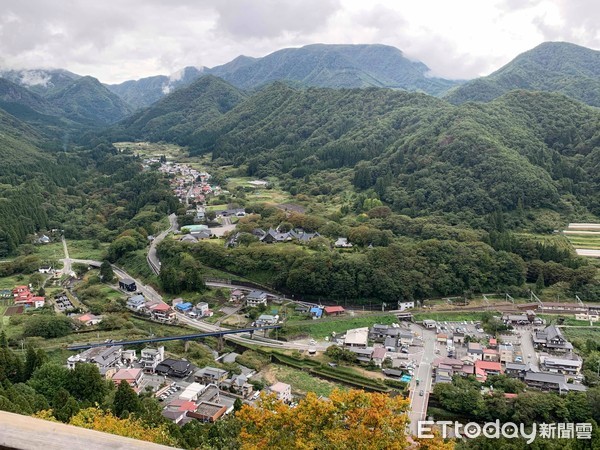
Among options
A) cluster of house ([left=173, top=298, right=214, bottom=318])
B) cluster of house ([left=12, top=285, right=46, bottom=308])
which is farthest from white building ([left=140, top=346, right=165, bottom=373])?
cluster of house ([left=12, top=285, right=46, bottom=308])

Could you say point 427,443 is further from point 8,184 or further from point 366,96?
point 366,96

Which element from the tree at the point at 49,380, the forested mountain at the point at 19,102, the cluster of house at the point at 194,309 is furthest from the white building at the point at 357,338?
the forested mountain at the point at 19,102

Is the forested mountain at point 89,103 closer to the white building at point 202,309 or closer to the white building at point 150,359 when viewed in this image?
the white building at point 202,309

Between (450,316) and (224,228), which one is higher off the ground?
(224,228)

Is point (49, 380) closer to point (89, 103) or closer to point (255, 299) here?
point (255, 299)

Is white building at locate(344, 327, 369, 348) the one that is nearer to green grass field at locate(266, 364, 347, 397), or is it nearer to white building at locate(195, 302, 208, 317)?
green grass field at locate(266, 364, 347, 397)

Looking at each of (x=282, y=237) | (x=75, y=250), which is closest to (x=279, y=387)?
(x=282, y=237)
